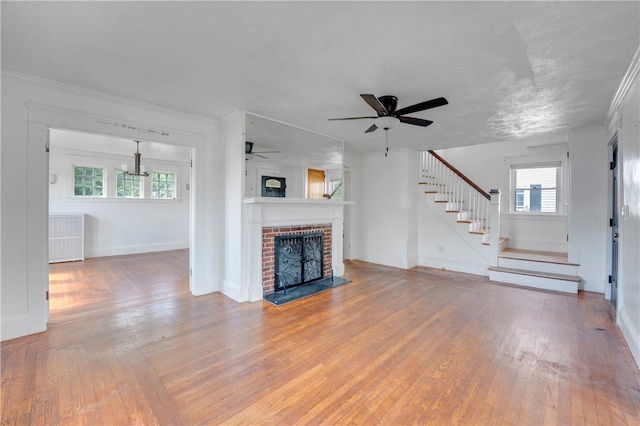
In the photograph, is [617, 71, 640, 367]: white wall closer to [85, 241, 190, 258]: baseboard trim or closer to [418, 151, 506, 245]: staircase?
[418, 151, 506, 245]: staircase

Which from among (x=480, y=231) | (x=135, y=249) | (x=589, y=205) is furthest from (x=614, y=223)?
(x=135, y=249)

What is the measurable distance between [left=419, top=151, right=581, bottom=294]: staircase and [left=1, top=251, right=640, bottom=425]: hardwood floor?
620mm

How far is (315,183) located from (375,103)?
2.24 m

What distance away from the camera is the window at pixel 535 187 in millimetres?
5742

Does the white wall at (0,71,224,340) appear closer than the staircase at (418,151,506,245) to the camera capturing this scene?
Answer: Yes

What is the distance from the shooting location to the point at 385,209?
5.98 metres

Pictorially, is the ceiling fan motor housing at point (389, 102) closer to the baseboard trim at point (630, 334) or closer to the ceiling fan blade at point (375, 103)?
the ceiling fan blade at point (375, 103)

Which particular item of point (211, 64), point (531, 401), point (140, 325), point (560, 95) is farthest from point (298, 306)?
point (560, 95)

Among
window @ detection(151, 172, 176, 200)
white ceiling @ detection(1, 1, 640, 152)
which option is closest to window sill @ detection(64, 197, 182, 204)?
window @ detection(151, 172, 176, 200)

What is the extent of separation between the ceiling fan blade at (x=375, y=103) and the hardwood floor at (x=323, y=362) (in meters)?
2.25

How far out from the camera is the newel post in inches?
196

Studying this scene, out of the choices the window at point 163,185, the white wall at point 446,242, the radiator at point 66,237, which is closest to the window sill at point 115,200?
the window at point 163,185

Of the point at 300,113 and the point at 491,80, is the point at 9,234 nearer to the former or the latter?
the point at 300,113

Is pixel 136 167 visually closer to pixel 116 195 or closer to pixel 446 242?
pixel 116 195
